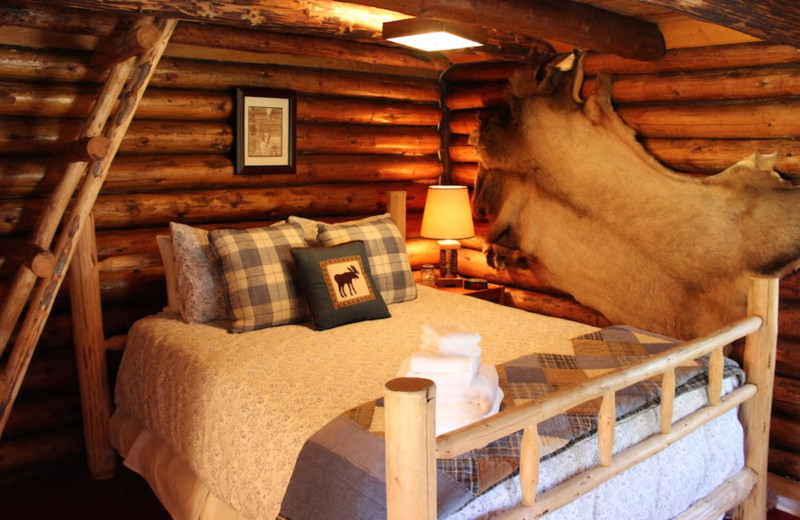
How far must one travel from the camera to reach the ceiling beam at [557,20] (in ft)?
9.63

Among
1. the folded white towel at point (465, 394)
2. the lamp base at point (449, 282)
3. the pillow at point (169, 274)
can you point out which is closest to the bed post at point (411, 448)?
the folded white towel at point (465, 394)

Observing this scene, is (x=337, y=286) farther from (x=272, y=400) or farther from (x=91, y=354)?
(x=91, y=354)

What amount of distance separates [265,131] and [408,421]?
2905mm

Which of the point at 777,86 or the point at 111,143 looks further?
the point at 777,86

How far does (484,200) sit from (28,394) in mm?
3032

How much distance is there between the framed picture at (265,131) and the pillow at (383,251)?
58 cm

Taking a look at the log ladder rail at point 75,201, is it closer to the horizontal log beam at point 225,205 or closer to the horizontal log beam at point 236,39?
the horizontal log beam at point 236,39

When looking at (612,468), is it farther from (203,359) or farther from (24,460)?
(24,460)

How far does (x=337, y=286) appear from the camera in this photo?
3426 mm

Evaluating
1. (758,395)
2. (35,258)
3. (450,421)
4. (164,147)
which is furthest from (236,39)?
(758,395)

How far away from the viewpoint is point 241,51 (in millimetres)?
3973

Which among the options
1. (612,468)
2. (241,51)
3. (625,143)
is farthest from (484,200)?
(612,468)

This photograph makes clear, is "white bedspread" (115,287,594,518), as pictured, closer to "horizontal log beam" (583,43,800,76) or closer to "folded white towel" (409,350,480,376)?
"folded white towel" (409,350,480,376)

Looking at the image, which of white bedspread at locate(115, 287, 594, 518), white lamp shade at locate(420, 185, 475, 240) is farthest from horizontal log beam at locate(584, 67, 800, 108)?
white bedspread at locate(115, 287, 594, 518)
